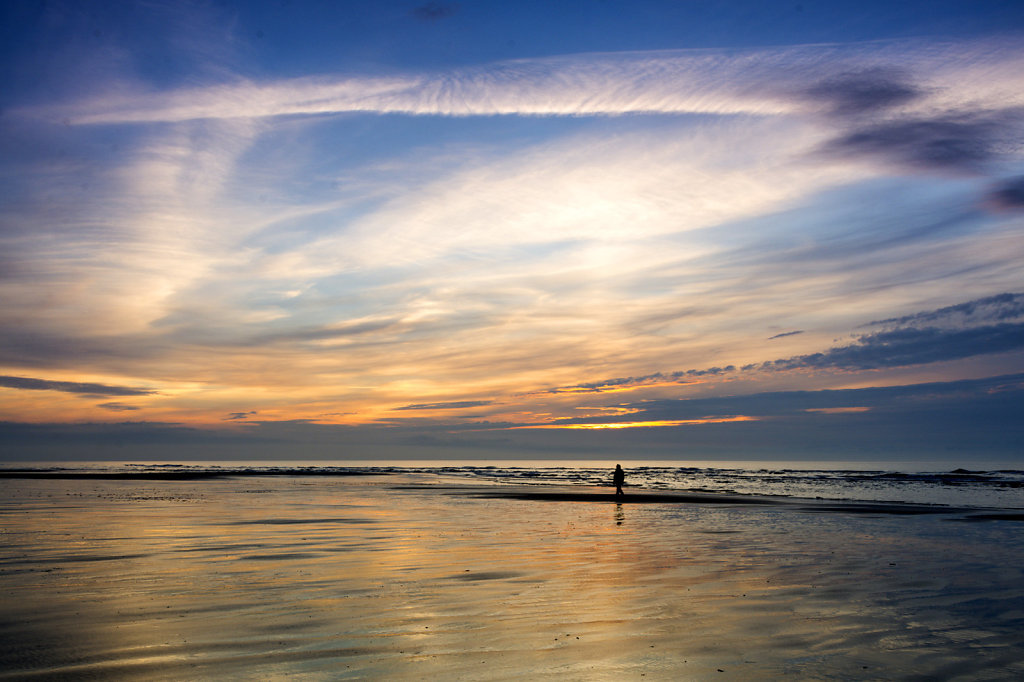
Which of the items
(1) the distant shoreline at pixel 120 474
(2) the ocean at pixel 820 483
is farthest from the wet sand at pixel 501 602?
(1) the distant shoreline at pixel 120 474

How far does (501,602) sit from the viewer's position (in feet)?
43.4

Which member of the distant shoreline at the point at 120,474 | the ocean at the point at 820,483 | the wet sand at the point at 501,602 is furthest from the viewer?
the distant shoreline at the point at 120,474

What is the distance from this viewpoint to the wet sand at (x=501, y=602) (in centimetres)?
942

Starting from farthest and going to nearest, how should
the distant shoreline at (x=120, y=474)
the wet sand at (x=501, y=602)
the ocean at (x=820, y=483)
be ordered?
the distant shoreline at (x=120, y=474) < the ocean at (x=820, y=483) < the wet sand at (x=501, y=602)

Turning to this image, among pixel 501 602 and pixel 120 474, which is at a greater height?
pixel 501 602

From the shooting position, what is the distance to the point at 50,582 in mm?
14672

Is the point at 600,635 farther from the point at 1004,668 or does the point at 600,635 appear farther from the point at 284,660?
the point at 1004,668

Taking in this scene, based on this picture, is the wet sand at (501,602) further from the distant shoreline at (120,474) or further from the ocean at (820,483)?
the distant shoreline at (120,474)

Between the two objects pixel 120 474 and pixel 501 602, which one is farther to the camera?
pixel 120 474

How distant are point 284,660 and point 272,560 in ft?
31.1

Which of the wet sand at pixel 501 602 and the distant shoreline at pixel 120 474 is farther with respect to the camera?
the distant shoreline at pixel 120 474

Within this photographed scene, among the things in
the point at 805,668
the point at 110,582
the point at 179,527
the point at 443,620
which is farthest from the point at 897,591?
the point at 179,527

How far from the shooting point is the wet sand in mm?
9422

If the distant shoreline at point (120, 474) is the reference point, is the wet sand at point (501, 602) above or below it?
above
